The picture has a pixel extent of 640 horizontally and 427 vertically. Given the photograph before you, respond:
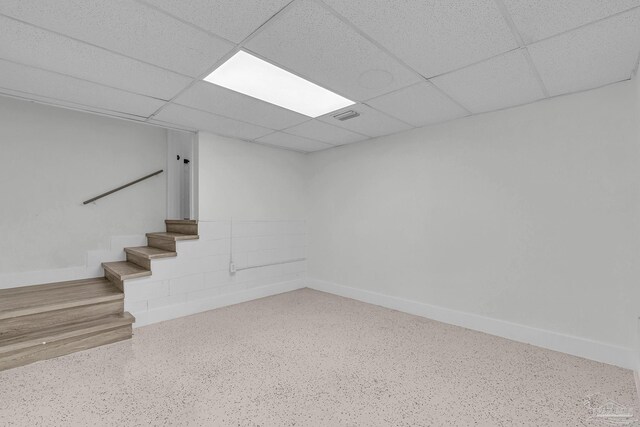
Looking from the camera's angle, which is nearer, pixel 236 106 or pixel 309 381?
pixel 309 381

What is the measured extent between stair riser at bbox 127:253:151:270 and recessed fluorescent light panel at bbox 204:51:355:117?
83.0 inches

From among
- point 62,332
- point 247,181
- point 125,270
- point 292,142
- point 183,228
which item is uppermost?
point 292,142

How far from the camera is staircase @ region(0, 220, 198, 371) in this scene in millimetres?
2246

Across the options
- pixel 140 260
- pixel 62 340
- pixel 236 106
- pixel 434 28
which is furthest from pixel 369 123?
pixel 62 340

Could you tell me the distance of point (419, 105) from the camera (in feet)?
8.68

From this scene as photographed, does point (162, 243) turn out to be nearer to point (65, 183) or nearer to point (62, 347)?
point (65, 183)

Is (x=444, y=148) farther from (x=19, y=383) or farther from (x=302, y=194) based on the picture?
(x=19, y=383)

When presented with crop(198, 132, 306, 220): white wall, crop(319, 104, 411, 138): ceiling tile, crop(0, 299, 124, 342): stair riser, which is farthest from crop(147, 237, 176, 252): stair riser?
crop(319, 104, 411, 138): ceiling tile

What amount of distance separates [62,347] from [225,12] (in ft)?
9.24

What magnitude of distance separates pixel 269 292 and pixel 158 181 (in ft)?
7.49

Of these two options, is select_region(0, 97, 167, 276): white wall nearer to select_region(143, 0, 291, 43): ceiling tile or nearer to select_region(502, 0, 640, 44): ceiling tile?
select_region(143, 0, 291, 43): ceiling tile

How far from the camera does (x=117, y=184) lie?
3.74 meters

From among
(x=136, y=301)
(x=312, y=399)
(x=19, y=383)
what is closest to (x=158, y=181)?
(x=136, y=301)

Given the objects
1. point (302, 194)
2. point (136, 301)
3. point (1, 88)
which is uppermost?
point (1, 88)
